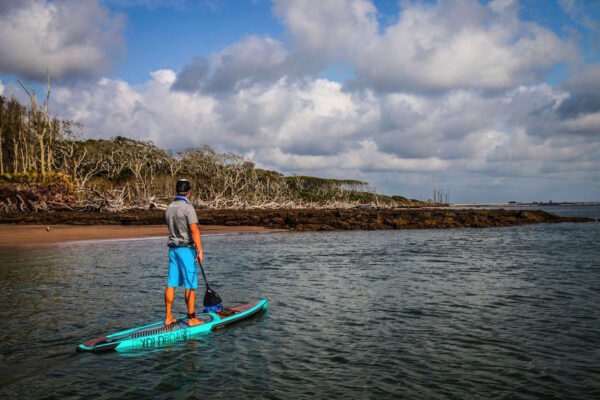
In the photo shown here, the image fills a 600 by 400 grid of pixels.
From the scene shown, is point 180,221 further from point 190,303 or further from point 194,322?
point 194,322

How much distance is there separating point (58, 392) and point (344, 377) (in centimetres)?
424

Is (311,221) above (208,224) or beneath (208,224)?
above

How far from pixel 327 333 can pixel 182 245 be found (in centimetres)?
359

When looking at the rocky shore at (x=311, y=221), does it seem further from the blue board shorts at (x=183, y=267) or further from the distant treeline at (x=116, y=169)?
the blue board shorts at (x=183, y=267)

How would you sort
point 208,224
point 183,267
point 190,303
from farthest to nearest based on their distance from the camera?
point 208,224 < point 190,303 < point 183,267

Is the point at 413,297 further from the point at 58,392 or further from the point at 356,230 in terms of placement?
the point at 356,230

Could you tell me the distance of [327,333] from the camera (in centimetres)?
895

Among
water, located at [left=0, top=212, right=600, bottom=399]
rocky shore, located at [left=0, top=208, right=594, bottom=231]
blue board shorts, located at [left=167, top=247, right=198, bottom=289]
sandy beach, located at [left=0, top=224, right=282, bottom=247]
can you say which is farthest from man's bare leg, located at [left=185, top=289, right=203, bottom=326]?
rocky shore, located at [left=0, top=208, right=594, bottom=231]

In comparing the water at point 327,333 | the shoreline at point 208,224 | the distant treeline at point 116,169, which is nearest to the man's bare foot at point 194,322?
the water at point 327,333

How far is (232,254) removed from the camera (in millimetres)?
23344

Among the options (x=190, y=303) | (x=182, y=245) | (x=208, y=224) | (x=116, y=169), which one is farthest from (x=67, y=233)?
(x=116, y=169)

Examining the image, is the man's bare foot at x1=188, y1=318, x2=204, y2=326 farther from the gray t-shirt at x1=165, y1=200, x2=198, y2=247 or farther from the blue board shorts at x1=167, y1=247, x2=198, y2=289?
the gray t-shirt at x1=165, y1=200, x2=198, y2=247

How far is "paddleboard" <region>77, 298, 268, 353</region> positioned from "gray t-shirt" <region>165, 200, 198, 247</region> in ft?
5.62

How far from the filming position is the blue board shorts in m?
8.66
